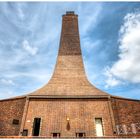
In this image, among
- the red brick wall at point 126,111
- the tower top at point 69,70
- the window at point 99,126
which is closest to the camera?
the window at point 99,126

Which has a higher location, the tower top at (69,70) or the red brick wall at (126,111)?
the tower top at (69,70)

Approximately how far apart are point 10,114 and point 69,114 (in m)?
4.99

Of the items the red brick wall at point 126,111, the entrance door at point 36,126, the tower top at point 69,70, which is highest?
the tower top at point 69,70

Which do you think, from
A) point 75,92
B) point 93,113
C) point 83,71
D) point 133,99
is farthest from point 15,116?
point 133,99

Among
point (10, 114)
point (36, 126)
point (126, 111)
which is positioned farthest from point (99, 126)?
point (10, 114)

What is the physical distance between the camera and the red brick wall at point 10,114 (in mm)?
14656

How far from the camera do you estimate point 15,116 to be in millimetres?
15320

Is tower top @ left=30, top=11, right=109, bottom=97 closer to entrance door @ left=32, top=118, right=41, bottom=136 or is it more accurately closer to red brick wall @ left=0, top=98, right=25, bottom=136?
red brick wall @ left=0, top=98, right=25, bottom=136

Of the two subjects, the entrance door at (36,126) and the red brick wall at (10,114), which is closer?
the entrance door at (36,126)

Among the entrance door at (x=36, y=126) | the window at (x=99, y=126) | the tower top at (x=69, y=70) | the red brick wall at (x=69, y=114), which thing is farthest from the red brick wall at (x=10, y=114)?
the window at (x=99, y=126)

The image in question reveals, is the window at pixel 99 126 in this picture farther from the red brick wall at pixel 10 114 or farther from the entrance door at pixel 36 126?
the red brick wall at pixel 10 114

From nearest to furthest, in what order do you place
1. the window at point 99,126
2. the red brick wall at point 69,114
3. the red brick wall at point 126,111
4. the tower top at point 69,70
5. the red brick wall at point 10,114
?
1. the red brick wall at point 69,114
2. the window at point 99,126
3. the red brick wall at point 10,114
4. the red brick wall at point 126,111
5. the tower top at point 69,70

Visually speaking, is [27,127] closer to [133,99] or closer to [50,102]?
[50,102]

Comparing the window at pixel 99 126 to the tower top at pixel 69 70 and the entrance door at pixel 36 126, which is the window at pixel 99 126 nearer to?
the tower top at pixel 69 70
